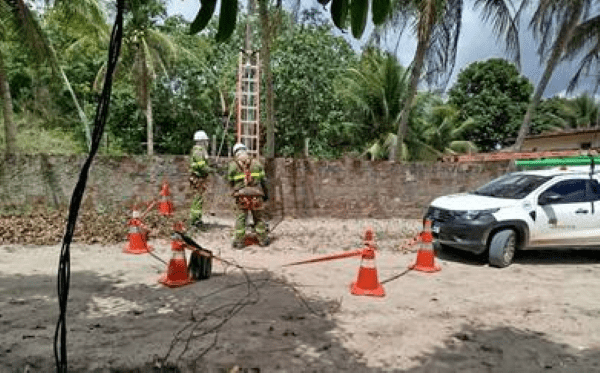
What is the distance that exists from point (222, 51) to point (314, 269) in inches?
762

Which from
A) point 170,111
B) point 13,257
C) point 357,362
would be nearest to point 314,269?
point 357,362

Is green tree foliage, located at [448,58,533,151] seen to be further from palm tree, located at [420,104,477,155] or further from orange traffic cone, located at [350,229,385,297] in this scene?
orange traffic cone, located at [350,229,385,297]

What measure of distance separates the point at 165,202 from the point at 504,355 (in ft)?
28.7

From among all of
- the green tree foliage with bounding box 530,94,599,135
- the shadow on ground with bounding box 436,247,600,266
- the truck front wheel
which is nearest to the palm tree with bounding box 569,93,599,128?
the green tree foliage with bounding box 530,94,599,135

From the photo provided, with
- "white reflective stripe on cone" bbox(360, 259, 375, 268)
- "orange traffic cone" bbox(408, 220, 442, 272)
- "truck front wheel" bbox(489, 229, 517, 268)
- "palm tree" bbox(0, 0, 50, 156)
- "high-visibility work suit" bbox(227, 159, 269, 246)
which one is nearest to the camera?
"white reflective stripe on cone" bbox(360, 259, 375, 268)

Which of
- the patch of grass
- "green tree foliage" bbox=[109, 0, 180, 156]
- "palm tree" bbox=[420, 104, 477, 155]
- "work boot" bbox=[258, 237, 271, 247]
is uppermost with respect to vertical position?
"green tree foliage" bbox=[109, 0, 180, 156]

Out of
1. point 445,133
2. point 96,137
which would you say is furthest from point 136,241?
point 445,133

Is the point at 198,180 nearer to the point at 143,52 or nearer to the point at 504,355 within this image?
the point at 504,355

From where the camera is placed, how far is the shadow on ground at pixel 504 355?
438cm

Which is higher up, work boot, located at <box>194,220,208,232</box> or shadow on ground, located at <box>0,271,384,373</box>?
work boot, located at <box>194,220,208,232</box>

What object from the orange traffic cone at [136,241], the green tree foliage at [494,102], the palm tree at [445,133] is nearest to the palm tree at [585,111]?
the green tree foliage at [494,102]

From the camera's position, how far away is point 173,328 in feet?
16.6

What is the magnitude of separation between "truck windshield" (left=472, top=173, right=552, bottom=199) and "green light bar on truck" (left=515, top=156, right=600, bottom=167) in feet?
5.23

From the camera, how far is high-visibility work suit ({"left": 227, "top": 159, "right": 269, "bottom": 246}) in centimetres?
921
